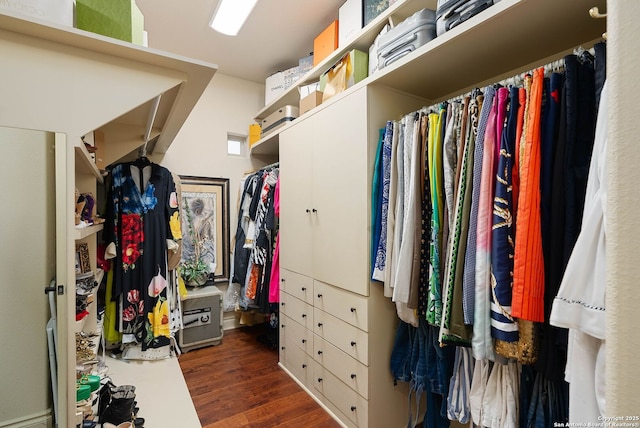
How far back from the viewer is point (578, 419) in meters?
0.63

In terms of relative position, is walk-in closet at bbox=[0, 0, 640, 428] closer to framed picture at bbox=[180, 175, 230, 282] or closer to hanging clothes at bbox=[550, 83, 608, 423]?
hanging clothes at bbox=[550, 83, 608, 423]

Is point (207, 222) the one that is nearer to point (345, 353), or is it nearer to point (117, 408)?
point (117, 408)

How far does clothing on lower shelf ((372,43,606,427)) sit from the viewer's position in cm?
66

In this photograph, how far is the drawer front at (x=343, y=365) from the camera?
62.8 inches

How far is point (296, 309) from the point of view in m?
2.25

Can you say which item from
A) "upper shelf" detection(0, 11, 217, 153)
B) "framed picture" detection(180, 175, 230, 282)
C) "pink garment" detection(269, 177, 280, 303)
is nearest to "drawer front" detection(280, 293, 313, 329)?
"pink garment" detection(269, 177, 280, 303)

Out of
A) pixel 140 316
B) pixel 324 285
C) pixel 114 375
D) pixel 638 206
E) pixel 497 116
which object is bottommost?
pixel 114 375

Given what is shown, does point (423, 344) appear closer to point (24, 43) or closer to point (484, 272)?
point (484, 272)

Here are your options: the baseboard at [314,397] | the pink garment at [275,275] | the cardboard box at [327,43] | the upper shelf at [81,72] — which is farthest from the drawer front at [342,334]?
the cardboard box at [327,43]

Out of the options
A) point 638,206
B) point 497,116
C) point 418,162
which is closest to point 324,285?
point 418,162

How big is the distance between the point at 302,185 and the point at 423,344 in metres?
1.27

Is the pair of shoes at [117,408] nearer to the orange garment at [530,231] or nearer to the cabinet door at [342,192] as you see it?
the cabinet door at [342,192]

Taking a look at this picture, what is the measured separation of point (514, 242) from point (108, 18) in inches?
64.8

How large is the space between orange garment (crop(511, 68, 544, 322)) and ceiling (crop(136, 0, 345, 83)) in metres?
1.68
